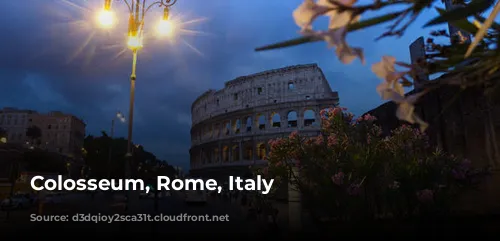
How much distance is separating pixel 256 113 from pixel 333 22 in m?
47.5

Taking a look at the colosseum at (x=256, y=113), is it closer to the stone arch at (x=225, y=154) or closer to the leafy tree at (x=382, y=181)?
the stone arch at (x=225, y=154)

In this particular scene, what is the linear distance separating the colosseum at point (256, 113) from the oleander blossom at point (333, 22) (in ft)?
141

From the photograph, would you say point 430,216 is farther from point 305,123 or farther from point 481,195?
point 305,123

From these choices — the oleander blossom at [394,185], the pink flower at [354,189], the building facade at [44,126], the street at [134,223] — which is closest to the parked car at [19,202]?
the street at [134,223]

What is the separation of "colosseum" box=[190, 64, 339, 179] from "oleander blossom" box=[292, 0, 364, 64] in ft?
141

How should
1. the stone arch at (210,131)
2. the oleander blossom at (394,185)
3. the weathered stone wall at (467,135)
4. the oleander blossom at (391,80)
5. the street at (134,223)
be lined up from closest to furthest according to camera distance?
the oleander blossom at (391,80) → the weathered stone wall at (467,135) → the street at (134,223) → the oleander blossom at (394,185) → the stone arch at (210,131)

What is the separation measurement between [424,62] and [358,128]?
7.08 metres

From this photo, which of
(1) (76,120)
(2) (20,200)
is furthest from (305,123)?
(1) (76,120)

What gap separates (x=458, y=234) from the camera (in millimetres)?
3348

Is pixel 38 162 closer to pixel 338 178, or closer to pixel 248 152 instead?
pixel 248 152

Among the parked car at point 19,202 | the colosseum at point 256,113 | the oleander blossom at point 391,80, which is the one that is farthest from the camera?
the colosseum at point 256,113

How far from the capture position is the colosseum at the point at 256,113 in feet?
150

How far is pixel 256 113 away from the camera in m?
48.6

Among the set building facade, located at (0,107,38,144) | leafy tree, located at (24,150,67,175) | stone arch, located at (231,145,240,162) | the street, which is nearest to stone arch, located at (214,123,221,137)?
stone arch, located at (231,145,240,162)
